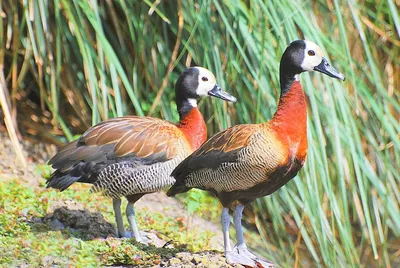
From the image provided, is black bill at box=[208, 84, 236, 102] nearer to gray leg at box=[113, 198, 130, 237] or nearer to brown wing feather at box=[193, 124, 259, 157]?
brown wing feather at box=[193, 124, 259, 157]

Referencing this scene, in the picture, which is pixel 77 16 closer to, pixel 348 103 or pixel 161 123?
pixel 161 123

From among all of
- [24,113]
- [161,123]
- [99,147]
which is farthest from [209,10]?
[24,113]

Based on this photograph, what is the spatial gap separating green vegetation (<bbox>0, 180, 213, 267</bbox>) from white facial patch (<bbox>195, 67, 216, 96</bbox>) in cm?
100

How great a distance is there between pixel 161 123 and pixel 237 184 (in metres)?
1.01

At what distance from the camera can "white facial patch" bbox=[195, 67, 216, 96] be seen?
601 cm

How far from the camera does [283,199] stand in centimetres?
642

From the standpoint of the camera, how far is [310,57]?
209 inches

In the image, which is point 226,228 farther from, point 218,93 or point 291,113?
point 218,93

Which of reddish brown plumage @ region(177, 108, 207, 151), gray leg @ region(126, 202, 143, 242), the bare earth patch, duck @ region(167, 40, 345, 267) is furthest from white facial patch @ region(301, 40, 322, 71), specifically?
gray leg @ region(126, 202, 143, 242)

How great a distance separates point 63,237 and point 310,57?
1857mm

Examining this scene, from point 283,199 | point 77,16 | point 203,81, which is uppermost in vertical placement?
point 77,16

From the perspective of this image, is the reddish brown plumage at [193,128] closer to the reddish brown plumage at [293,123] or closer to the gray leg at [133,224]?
the gray leg at [133,224]

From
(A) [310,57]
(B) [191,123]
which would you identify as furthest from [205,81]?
(A) [310,57]

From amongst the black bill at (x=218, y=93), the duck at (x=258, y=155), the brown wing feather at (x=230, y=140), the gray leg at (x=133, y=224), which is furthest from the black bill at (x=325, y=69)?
the gray leg at (x=133, y=224)
